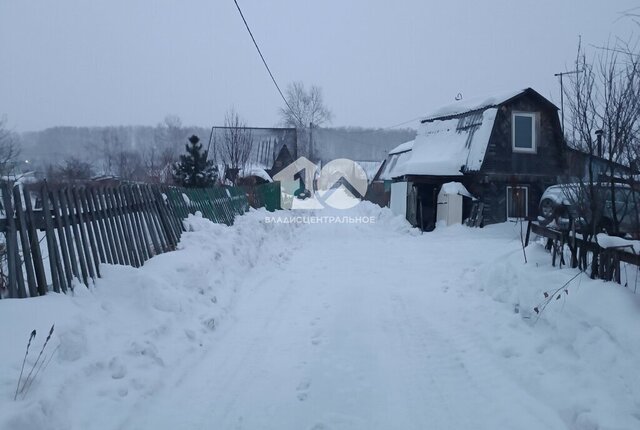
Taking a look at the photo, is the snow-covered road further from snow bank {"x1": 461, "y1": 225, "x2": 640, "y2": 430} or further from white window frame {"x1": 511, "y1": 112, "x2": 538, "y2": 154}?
white window frame {"x1": 511, "y1": 112, "x2": 538, "y2": 154}

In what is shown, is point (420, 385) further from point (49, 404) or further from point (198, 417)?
point (49, 404)

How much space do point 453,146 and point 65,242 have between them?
53.5 ft

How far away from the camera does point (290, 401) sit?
12.4 feet

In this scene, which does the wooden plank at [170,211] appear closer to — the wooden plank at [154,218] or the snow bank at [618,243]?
the wooden plank at [154,218]

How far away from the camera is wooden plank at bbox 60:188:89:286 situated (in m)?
5.30

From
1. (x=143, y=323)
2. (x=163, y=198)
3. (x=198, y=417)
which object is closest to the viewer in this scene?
(x=198, y=417)

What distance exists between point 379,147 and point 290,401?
115m

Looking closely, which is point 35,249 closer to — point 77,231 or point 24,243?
point 24,243

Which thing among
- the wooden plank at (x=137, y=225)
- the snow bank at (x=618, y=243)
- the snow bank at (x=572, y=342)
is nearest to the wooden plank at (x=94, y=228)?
the wooden plank at (x=137, y=225)

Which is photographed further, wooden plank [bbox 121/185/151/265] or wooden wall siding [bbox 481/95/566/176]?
wooden wall siding [bbox 481/95/566/176]

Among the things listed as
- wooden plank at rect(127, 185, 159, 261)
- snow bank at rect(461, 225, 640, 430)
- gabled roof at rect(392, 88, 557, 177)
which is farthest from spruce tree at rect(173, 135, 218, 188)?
snow bank at rect(461, 225, 640, 430)

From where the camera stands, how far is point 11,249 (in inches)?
173

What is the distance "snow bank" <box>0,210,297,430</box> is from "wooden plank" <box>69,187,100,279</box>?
0.18 meters

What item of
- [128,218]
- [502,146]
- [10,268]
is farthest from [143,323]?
[502,146]
